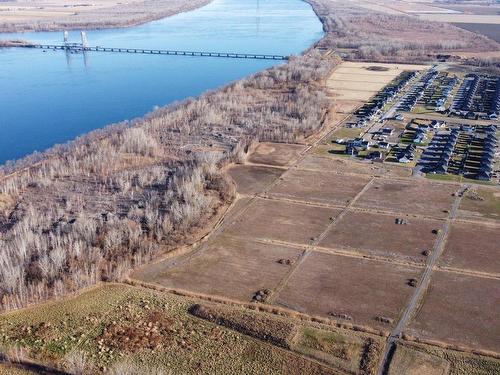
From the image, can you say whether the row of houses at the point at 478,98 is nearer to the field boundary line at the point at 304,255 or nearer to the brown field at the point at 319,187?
the brown field at the point at 319,187

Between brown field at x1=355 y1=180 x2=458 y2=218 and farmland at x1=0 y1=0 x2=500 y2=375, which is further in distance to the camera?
brown field at x1=355 y1=180 x2=458 y2=218

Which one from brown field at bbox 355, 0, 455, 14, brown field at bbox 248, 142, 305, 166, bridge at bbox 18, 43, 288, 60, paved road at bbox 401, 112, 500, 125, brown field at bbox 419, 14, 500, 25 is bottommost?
brown field at bbox 248, 142, 305, 166

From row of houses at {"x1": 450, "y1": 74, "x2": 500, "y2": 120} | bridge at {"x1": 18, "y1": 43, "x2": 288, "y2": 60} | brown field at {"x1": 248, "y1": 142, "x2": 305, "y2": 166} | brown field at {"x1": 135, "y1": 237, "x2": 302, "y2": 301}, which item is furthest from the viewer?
bridge at {"x1": 18, "y1": 43, "x2": 288, "y2": 60}

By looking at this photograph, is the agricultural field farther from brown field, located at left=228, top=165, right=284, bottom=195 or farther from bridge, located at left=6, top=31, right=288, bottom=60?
bridge, located at left=6, top=31, right=288, bottom=60

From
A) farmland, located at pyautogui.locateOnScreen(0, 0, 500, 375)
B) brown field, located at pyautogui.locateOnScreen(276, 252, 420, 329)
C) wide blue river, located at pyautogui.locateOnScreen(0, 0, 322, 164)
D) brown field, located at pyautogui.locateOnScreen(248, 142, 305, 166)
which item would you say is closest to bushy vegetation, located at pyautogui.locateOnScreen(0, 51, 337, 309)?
farmland, located at pyautogui.locateOnScreen(0, 0, 500, 375)

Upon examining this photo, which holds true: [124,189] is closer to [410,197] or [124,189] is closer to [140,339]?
[140,339]

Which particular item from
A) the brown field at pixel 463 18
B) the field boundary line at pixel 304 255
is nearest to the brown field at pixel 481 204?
the field boundary line at pixel 304 255

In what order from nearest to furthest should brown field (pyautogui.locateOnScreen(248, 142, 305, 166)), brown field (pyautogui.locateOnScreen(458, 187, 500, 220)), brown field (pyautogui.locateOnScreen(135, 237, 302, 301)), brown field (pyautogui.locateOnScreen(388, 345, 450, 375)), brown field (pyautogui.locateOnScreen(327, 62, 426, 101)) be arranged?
brown field (pyautogui.locateOnScreen(388, 345, 450, 375)), brown field (pyautogui.locateOnScreen(135, 237, 302, 301)), brown field (pyautogui.locateOnScreen(458, 187, 500, 220)), brown field (pyautogui.locateOnScreen(248, 142, 305, 166)), brown field (pyautogui.locateOnScreen(327, 62, 426, 101))

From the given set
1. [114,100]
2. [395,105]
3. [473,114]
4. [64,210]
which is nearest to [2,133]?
[114,100]

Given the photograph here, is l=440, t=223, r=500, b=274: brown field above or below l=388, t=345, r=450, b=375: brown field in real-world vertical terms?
above
